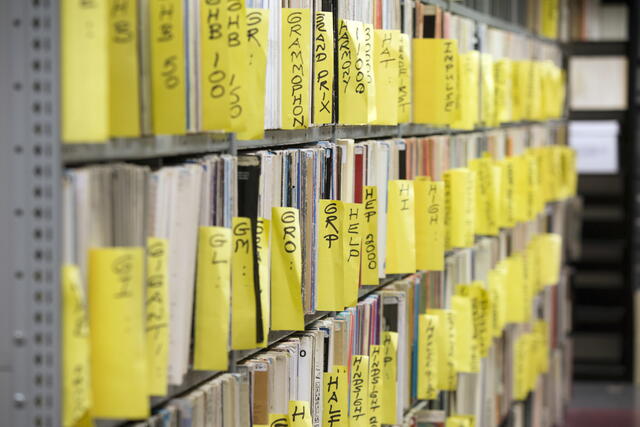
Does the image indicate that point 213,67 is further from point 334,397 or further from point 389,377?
point 389,377

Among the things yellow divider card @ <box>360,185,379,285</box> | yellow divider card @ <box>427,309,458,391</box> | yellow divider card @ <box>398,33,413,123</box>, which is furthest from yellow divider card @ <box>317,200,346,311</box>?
yellow divider card @ <box>427,309,458,391</box>

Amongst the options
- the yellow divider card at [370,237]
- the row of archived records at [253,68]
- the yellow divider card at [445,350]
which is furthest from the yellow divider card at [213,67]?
the yellow divider card at [445,350]

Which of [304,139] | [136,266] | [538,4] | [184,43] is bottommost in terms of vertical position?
[136,266]

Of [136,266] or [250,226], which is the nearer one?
[136,266]

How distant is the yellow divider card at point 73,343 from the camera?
1.63 metres

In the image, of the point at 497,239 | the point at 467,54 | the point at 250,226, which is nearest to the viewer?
the point at 250,226

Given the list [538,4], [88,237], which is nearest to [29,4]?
[88,237]

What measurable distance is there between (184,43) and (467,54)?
2.28m

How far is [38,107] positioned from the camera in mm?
1607

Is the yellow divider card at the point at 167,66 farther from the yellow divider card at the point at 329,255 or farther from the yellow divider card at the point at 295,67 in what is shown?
the yellow divider card at the point at 329,255

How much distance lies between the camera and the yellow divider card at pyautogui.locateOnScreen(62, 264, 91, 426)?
163 centimetres

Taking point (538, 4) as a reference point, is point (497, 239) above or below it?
below

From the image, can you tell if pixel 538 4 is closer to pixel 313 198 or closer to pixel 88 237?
pixel 313 198

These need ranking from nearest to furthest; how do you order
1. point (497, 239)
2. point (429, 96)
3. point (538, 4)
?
point (429, 96), point (497, 239), point (538, 4)
